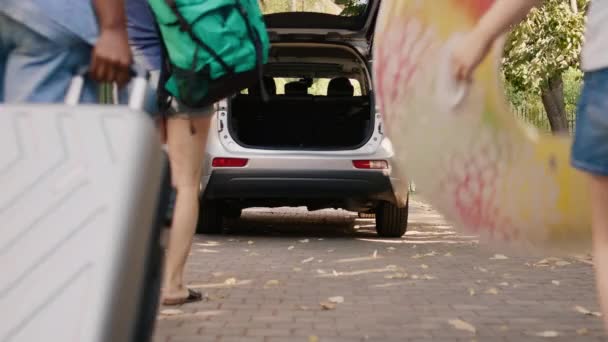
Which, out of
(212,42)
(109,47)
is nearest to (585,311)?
(212,42)

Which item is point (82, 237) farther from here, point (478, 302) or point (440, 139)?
point (478, 302)

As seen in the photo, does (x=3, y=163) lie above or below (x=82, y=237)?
above

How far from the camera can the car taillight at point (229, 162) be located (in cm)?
901

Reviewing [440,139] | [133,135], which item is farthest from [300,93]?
[133,135]

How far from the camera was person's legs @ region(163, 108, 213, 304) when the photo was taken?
4.86 meters

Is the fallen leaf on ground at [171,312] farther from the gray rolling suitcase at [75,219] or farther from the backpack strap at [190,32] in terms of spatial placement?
the gray rolling suitcase at [75,219]

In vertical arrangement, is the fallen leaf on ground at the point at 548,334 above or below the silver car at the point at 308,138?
below

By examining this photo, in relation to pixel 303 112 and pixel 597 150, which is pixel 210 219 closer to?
pixel 303 112

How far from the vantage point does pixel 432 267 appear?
739 centimetres

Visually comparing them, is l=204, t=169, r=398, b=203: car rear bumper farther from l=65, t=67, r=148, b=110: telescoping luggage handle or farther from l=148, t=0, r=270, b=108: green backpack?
l=65, t=67, r=148, b=110: telescoping luggage handle

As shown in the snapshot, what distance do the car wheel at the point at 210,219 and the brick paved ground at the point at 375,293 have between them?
27cm

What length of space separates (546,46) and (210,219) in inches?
386

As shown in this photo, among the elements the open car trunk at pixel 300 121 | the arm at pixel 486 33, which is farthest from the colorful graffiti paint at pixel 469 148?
the open car trunk at pixel 300 121

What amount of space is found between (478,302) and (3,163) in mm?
3926
